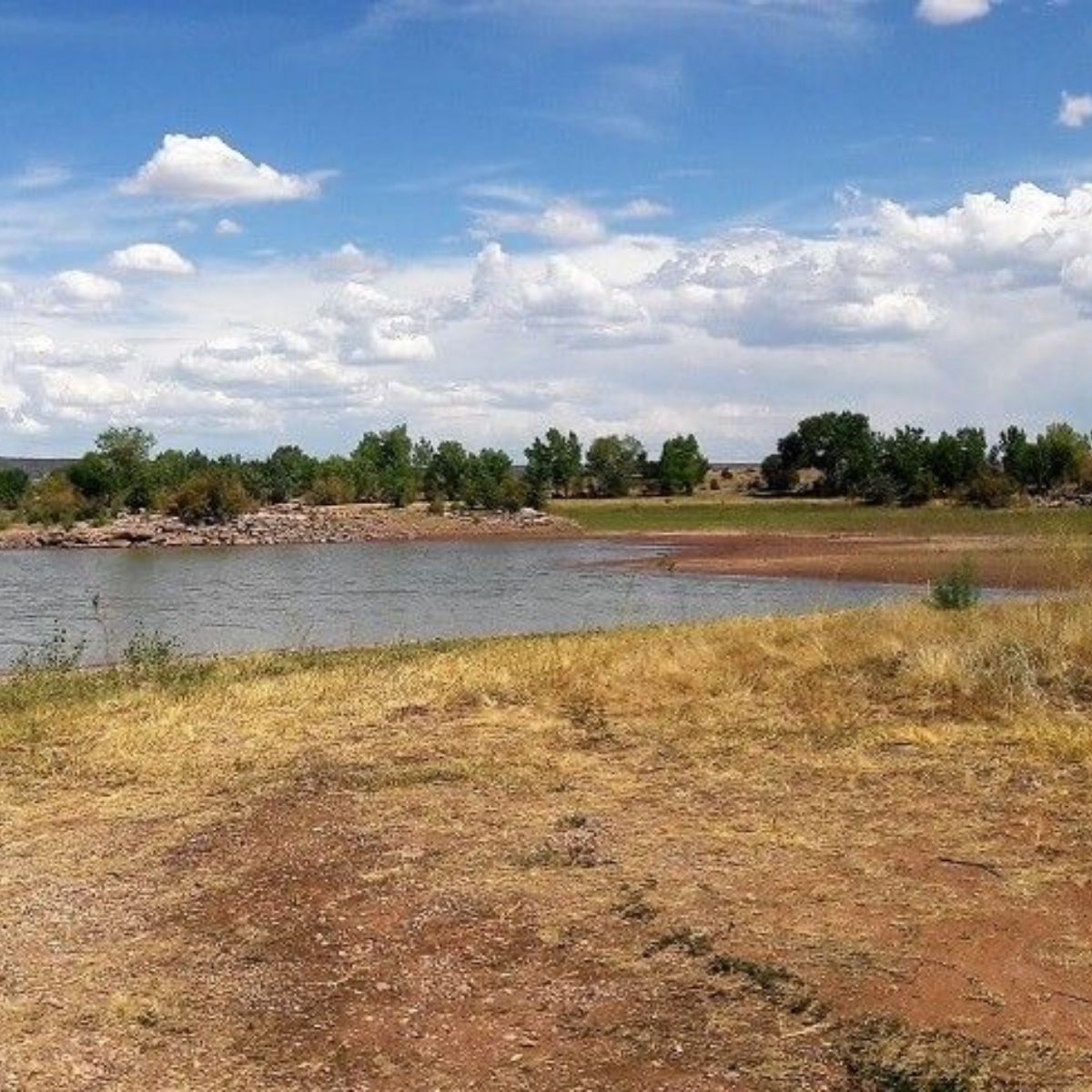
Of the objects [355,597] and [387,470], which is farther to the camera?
[387,470]

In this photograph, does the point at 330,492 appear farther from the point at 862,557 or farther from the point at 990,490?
the point at 862,557

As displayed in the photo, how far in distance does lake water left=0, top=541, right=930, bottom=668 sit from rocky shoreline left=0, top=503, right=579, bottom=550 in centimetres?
1221

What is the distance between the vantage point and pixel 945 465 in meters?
91.5

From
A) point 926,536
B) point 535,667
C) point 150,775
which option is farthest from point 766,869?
point 926,536

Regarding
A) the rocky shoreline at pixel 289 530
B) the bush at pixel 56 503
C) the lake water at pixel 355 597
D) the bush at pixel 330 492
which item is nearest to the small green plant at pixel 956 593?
the lake water at pixel 355 597

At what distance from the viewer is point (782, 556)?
162 feet

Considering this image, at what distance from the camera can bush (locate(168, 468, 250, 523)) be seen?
7650 cm

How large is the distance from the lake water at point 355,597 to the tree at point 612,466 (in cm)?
5660

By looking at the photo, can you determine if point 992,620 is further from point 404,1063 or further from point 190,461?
point 190,461

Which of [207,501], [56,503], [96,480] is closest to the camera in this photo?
[207,501]

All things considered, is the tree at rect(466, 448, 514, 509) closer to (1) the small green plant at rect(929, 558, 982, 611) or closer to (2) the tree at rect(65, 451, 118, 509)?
(2) the tree at rect(65, 451, 118, 509)

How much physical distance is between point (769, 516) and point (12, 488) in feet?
172

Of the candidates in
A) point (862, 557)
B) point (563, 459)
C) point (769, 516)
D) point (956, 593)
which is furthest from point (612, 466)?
point (956, 593)

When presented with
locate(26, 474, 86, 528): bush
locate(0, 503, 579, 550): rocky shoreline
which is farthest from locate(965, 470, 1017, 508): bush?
locate(26, 474, 86, 528): bush
